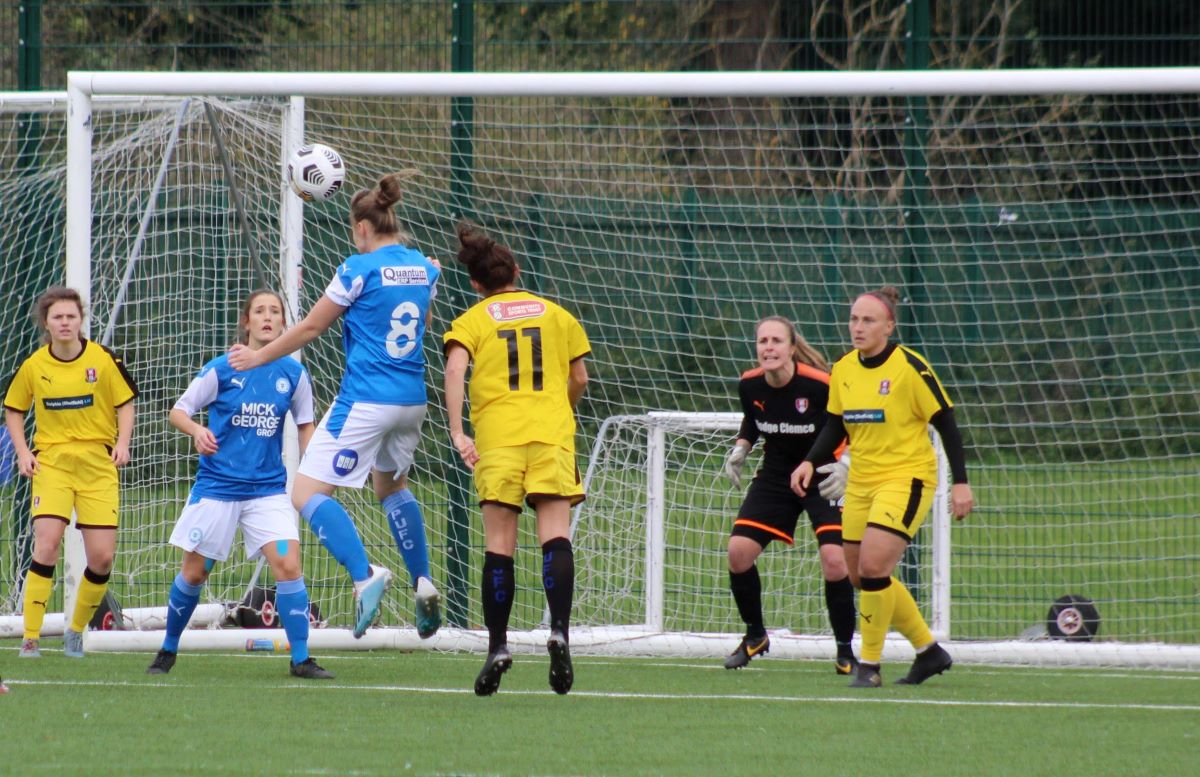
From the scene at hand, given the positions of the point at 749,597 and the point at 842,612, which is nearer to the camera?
the point at 842,612

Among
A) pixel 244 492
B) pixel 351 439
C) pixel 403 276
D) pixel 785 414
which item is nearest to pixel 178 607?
pixel 244 492

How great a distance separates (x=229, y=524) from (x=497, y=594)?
1.54m

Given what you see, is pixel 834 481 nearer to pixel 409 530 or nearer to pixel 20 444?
pixel 409 530

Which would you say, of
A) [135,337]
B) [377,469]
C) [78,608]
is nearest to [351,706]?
[377,469]

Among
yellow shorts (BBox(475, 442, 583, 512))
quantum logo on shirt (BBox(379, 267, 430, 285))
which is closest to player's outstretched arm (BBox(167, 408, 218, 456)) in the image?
quantum logo on shirt (BBox(379, 267, 430, 285))

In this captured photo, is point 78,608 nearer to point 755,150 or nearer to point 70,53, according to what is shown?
point 70,53

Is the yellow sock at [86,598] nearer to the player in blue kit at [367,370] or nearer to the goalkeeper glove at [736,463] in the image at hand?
the player in blue kit at [367,370]

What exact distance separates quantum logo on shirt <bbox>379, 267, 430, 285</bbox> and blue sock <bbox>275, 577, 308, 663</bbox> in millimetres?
1463

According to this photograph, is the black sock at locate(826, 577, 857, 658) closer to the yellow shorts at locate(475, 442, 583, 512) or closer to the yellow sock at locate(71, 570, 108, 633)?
the yellow shorts at locate(475, 442, 583, 512)

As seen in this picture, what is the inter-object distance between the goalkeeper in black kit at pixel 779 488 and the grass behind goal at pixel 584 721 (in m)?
0.33

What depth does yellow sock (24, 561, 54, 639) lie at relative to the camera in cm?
810

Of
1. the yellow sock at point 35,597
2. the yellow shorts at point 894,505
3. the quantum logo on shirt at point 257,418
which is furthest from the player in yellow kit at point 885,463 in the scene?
the yellow sock at point 35,597

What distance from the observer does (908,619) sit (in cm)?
757

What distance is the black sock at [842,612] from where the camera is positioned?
812 centimetres
